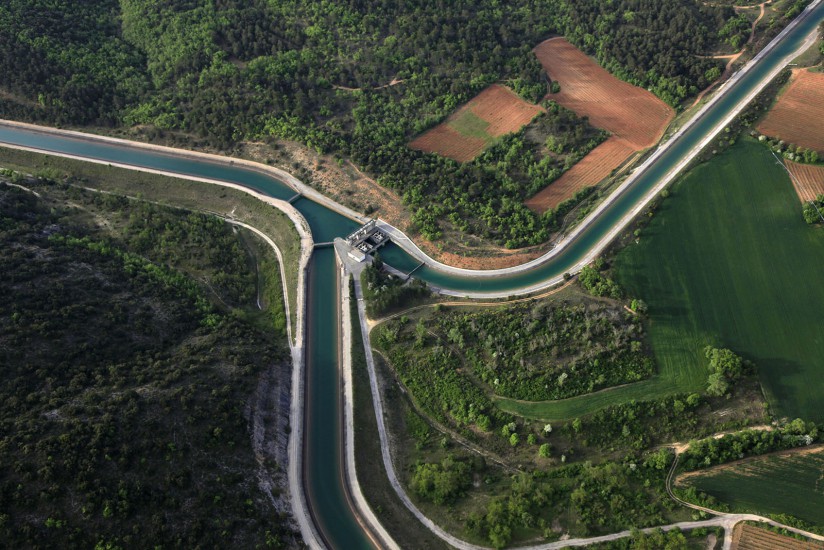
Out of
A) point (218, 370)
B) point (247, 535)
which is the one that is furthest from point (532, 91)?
point (247, 535)

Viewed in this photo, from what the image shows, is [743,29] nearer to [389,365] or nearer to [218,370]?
[389,365]

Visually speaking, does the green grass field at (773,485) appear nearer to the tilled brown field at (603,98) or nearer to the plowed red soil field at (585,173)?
the plowed red soil field at (585,173)

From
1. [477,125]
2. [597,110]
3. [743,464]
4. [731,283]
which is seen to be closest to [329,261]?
[477,125]

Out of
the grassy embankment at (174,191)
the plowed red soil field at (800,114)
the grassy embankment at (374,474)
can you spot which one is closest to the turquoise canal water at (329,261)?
the grassy embankment at (374,474)

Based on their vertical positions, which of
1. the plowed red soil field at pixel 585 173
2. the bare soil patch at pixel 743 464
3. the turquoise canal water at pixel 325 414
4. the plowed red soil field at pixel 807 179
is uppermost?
the plowed red soil field at pixel 585 173

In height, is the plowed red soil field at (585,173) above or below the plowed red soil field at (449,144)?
below

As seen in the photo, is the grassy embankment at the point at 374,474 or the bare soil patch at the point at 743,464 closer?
the grassy embankment at the point at 374,474

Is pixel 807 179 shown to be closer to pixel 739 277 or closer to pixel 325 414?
pixel 739 277

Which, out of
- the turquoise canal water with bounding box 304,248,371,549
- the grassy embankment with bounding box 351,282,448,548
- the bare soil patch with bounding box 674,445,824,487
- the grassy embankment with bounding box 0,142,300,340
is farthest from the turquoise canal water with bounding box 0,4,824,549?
the bare soil patch with bounding box 674,445,824,487
